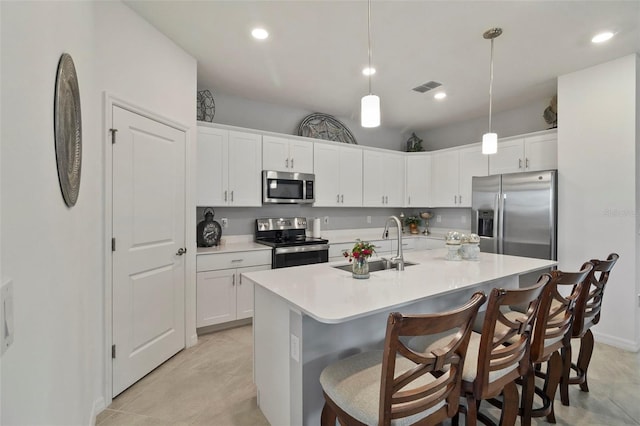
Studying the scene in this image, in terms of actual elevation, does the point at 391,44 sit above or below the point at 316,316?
above

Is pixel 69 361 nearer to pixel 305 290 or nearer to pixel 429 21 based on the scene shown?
pixel 305 290

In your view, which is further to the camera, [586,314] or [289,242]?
A: [289,242]

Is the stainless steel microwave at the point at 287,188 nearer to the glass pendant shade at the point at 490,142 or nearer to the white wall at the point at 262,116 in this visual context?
the white wall at the point at 262,116

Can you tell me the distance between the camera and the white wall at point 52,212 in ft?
Answer: 2.29

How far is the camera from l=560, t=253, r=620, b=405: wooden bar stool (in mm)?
1875

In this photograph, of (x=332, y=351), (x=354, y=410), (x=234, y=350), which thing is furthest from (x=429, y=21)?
(x=234, y=350)

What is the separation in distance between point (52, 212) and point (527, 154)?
15.0 feet

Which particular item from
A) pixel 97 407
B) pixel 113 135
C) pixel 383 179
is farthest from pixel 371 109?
pixel 383 179

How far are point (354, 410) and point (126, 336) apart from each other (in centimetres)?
190

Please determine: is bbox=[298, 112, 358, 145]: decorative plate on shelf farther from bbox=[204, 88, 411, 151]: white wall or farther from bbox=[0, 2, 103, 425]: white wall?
bbox=[0, 2, 103, 425]: white wall

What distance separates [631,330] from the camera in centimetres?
297

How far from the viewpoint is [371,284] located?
1803 millimetres

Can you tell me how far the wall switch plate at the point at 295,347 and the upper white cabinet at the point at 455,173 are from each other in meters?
3.88

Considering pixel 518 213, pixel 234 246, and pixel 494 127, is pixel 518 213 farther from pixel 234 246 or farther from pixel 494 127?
pixel 234 246
